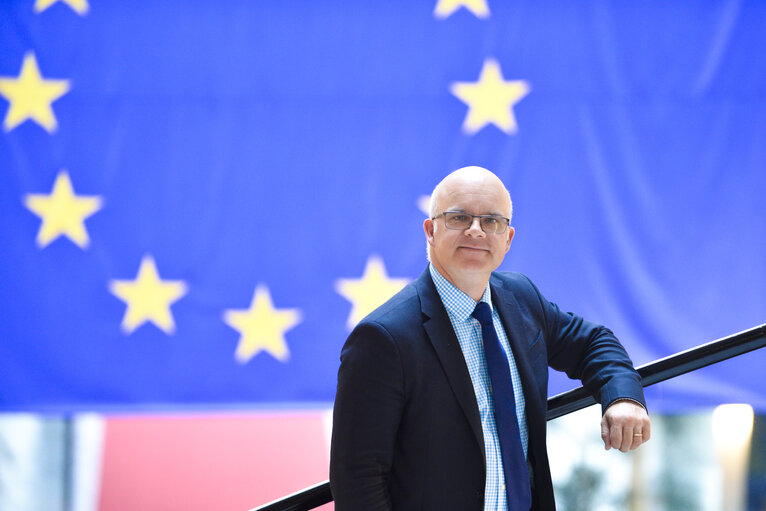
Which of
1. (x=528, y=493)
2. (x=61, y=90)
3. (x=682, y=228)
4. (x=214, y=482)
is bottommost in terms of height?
(x=528, y=493)

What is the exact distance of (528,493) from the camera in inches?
59.4

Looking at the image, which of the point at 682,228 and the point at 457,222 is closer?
the point at 457,222

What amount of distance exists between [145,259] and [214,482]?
3.34 ft

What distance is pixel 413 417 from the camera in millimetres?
1429

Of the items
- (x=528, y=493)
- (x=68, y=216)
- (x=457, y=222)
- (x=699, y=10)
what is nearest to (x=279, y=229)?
(x=68, y=216)

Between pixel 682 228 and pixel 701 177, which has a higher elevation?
pixel 701 177

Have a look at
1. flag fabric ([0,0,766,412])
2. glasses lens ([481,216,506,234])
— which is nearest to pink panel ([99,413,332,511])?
flag fabric ([0,0,766,412])

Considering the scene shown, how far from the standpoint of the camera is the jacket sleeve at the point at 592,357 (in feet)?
5.24

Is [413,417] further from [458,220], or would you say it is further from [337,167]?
[337,167]

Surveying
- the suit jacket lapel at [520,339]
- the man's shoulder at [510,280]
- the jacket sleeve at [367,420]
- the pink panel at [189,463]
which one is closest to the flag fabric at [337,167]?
the pink panel at [189,463]

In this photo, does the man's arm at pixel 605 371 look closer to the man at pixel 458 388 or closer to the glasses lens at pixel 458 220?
the man at pixel 458 388

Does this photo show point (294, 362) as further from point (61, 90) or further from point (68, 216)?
point (61, 90)

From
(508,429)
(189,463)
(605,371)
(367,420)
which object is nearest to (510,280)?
(605,371)

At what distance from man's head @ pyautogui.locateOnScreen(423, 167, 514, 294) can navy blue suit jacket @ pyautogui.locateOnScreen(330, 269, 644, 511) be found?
8cm
